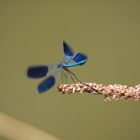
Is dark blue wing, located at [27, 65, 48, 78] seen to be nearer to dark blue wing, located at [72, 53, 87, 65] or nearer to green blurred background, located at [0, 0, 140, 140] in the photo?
dark blue wing, located at [72, 53, 87, 65]

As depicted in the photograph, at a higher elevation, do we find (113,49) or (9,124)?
(113,49)

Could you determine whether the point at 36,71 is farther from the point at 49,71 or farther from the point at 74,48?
the point at 74,48

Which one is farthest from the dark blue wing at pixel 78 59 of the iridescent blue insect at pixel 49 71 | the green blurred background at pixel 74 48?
the green blurred background at pixel 74 48

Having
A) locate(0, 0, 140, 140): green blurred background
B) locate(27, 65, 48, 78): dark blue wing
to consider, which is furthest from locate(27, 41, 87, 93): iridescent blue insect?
locate(0, 0, 140, 140): green blurred background

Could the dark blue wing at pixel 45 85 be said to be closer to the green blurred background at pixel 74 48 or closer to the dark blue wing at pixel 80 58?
the dark blue wing at pixel 80 58

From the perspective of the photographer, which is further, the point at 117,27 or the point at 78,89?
the point at 117,27

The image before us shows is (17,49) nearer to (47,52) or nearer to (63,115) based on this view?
(47,52)

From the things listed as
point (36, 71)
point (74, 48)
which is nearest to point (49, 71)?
point (36, 71)

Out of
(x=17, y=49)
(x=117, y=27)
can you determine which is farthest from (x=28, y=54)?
(x=117, y=27)
